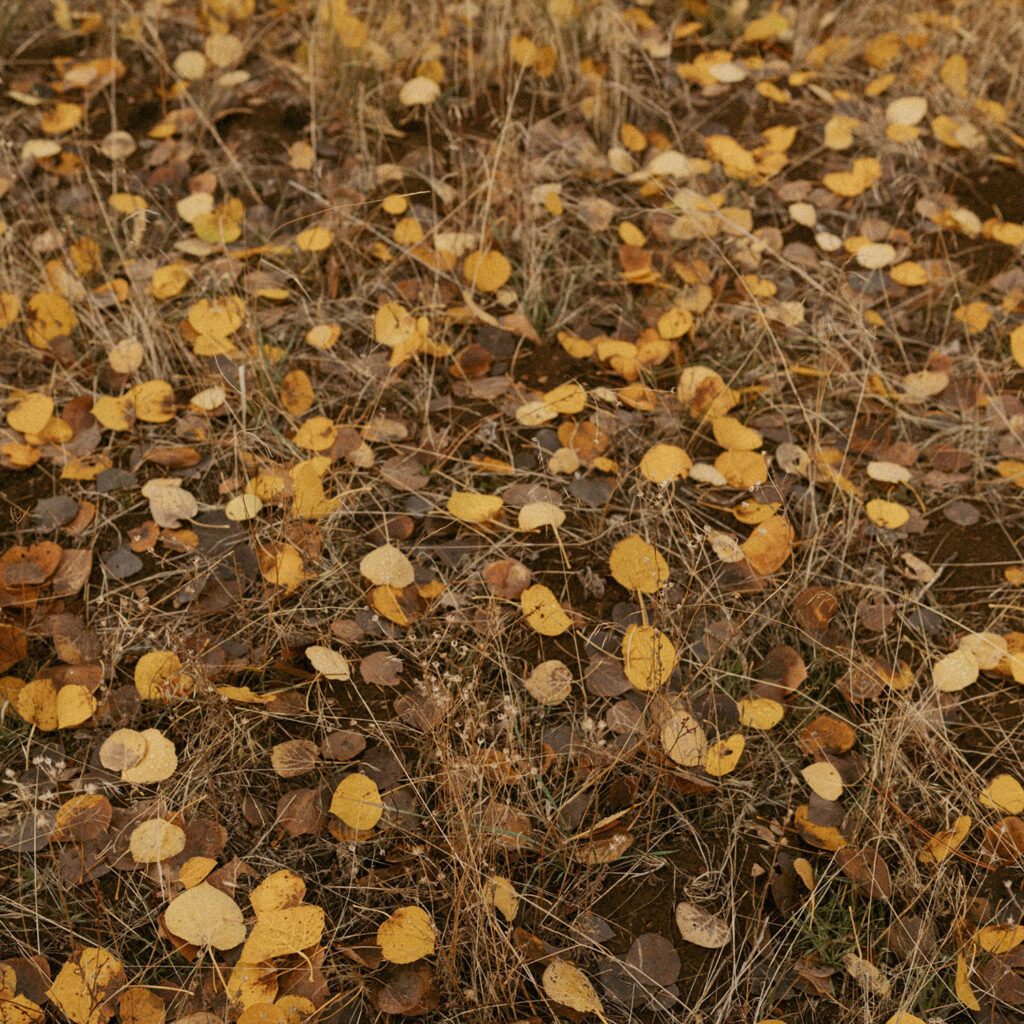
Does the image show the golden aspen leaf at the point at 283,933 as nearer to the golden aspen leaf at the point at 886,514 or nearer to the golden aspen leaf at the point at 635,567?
the golden aspen leaf at the point at 635,567

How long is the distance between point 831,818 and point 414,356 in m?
1.23

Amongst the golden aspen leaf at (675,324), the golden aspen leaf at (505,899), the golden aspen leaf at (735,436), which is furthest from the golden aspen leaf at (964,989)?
the golden aspen leaf at (675,324)

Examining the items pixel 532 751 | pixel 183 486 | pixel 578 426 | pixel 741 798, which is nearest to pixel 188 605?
pixel 183 486

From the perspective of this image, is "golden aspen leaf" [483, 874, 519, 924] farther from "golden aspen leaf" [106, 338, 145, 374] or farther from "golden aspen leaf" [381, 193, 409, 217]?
"golden aspen leaf" [381, 193, 409, 217]

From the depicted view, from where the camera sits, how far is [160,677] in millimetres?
1471

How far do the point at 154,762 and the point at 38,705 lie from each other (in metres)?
0.23

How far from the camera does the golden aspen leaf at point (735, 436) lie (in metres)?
1.86

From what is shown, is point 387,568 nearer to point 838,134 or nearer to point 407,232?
point 407,232

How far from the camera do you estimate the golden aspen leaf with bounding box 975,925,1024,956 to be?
129cm

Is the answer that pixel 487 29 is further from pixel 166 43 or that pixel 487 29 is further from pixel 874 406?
pixel 874 406

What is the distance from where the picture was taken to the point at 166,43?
2.66 m

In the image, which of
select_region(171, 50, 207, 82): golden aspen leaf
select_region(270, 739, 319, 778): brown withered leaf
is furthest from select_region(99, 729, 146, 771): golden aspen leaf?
select_region(171, 50, 207, 82): golden aspen leaf

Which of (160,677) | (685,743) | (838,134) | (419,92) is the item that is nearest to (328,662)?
(160,677)

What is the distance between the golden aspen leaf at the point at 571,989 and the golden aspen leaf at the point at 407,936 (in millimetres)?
172
